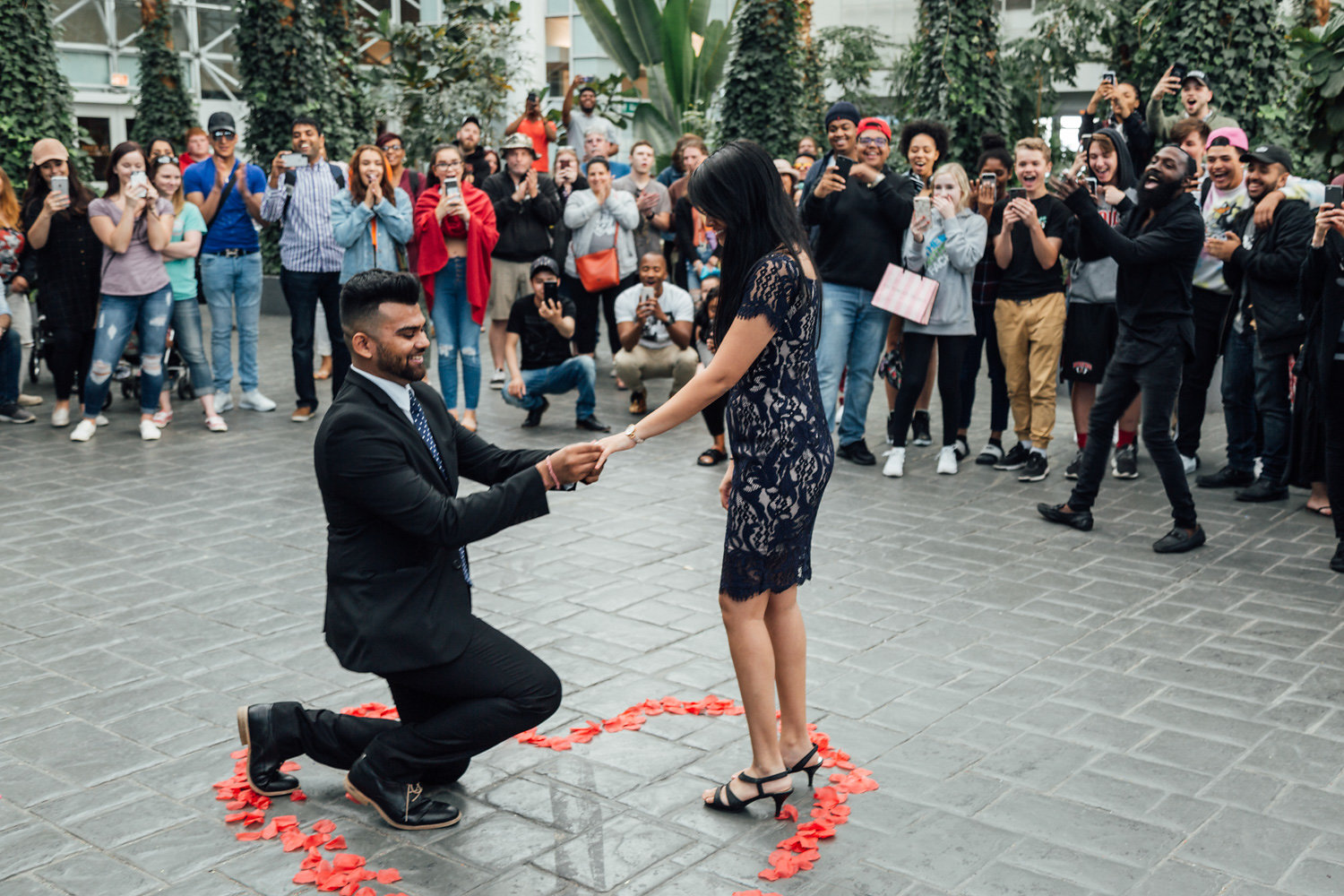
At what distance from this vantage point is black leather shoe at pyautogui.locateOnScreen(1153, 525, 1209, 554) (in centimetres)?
658

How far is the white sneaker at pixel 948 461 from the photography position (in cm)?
834

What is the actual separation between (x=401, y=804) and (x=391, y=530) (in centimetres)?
82

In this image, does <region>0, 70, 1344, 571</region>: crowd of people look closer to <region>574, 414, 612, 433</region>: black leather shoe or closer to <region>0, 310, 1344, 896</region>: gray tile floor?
<region>574, 414, 612, 433</region>: black leather shoe

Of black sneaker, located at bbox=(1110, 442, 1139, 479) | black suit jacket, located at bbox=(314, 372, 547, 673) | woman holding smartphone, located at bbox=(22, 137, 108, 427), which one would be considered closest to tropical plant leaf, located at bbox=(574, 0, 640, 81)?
woman holding smartphone, located at bbox=(22, 137, 108, 427)

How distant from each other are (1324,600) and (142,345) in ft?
25.5

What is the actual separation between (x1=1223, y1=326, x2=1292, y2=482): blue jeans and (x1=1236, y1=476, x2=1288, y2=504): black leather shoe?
0.13 feet

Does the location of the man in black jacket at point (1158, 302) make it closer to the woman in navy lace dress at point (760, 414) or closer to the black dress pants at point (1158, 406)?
the black dress pants at point (1158, 406)

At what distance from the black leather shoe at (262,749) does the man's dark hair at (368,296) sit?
1215 millimetres

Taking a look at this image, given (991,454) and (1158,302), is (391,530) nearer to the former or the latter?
(1158,302)

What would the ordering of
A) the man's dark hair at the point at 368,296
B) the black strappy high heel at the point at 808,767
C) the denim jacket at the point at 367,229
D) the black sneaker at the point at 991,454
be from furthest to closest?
the denim jacket at the point at 367,229 → the black sneaker at the point at 991,454 → the black strappy high heel at the point at 808,767 → the man's dark hair at the point at 368,296

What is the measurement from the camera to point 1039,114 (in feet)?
57.1

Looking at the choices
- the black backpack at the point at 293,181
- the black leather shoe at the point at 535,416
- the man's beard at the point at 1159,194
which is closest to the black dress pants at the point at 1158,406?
the man's beard at the point at 1159,194

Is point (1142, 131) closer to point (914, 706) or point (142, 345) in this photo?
point (914, 706)

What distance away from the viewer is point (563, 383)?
31.2ft
